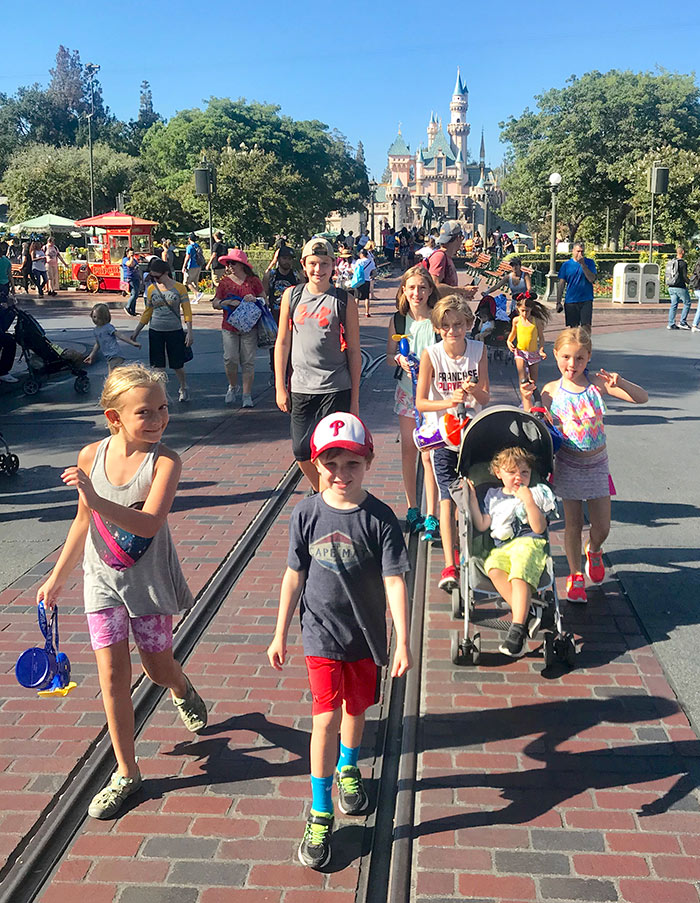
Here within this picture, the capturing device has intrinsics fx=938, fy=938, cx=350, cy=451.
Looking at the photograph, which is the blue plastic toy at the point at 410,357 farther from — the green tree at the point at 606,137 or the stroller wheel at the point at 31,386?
the green tree at the point at 606,137

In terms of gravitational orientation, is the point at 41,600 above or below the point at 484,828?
above

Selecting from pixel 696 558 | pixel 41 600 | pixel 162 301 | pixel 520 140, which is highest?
pixel 520 140

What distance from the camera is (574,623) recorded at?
502 centimetres

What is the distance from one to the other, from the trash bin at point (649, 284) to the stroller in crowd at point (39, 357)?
17.1 m

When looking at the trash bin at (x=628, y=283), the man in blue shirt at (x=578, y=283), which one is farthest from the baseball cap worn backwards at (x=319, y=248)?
the trash bin at (x=628, y=283)

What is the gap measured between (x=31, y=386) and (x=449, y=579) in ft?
28.1

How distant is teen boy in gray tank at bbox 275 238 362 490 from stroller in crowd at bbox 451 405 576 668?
1.19 metres

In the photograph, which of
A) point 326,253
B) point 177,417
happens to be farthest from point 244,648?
point 177,417

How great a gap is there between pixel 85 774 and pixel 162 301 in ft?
24.2

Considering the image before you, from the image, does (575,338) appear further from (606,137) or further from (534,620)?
(606,137)

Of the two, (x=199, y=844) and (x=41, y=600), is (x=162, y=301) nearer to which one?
(x=41, y=600)

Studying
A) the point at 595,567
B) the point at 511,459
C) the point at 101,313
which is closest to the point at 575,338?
the point at 511,459

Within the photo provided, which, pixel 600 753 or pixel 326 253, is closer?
pixel 600 753

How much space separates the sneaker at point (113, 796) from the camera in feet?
11.0
